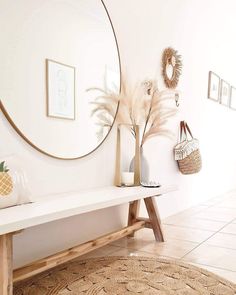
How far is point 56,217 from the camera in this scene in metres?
1.16

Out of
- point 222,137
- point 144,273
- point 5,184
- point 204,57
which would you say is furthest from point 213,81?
point 5,184

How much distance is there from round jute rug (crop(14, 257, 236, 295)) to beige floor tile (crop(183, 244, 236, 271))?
0.14 metres

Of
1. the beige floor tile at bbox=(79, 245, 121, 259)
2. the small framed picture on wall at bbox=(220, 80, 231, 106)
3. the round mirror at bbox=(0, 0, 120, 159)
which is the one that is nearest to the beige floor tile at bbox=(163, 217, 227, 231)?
the beige floor tile at bbox=(79, 245, 121, 259)

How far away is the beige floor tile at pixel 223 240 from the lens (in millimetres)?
Result: 1916

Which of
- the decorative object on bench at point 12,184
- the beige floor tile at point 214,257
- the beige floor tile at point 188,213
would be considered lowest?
the beige floor tile at point 188,213

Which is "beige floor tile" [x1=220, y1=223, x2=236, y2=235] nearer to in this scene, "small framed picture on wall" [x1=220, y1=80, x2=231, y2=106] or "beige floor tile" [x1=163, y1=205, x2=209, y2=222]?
"beige floor tile" [x1=163, y1=205, x2=209, y2=222]

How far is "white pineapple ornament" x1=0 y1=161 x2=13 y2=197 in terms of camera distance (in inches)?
47.2

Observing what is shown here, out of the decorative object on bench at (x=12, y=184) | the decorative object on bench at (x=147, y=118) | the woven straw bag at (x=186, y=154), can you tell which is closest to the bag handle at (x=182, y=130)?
the woven straw bag at (x=186, y=154)

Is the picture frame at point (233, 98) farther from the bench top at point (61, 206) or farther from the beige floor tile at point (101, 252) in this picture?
the beige floor tile at point (101, 252)

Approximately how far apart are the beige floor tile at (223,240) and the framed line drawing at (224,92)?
225cm

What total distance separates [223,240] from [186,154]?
2.86ft

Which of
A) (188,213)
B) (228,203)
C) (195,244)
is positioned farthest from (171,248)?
(228,203)

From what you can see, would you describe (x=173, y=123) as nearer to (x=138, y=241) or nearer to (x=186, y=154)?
(x=186, y=154)

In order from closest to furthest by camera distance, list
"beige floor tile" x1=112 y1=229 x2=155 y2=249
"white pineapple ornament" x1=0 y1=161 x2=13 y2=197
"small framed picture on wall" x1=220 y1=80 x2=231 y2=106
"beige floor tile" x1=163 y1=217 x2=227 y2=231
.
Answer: "white pineapple ornament" x1=0 y1=161 x2=13 y2=197, "beige floor tile" x1=112 y1=229 x2=155 y2=249, "beige floor tile" x1=163 y1=217 x2=227 y2=231, "small framed picture on wall" x1=220 y1=80 x2=231 y2=106
